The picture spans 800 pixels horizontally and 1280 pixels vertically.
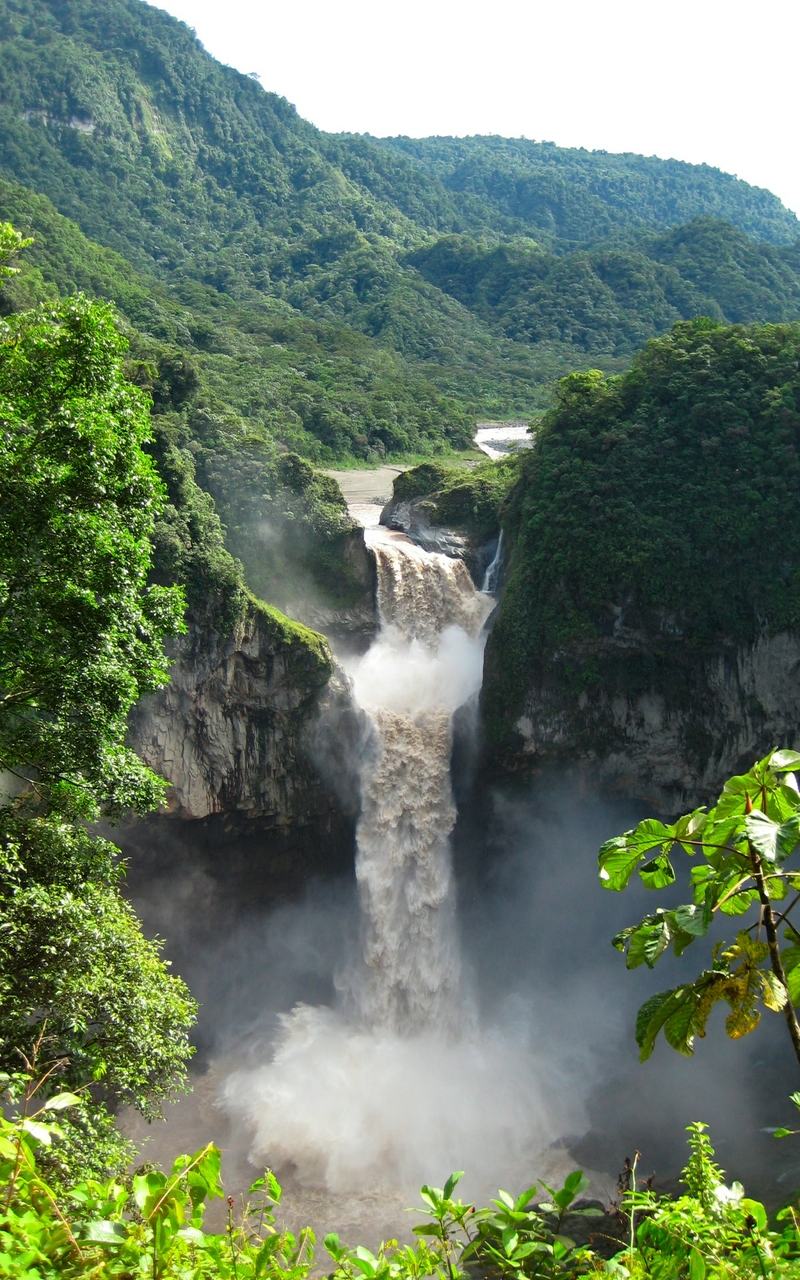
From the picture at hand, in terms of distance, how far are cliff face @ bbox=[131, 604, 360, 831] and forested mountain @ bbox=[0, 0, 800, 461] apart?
56.2ft

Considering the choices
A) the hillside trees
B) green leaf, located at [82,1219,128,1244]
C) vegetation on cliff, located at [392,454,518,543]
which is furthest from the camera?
vegetation on cliff, located at [392,454,518,543]

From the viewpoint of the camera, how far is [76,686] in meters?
10.4

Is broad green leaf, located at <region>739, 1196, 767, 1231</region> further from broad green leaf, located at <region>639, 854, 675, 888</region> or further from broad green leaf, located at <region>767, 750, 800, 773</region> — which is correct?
broad green leaf, located at <region>767, 750, 800, 773</region>

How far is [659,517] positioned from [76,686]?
1803 centimetres

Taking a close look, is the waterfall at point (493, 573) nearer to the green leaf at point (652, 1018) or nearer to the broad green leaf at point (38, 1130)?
the green leaf at point (652, 1018)

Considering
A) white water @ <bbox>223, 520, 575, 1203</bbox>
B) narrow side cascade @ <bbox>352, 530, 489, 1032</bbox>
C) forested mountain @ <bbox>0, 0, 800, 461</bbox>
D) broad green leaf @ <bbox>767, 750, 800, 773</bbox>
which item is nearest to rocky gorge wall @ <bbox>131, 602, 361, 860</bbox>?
narrow side cascade @ <bbox>352, 530, 489, 1032</bbox>

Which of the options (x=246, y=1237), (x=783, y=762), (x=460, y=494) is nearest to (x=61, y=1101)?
(x=246, y=1237)

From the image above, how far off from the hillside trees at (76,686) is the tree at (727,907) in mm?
7571

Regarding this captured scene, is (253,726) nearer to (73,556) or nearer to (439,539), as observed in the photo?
(439,539)

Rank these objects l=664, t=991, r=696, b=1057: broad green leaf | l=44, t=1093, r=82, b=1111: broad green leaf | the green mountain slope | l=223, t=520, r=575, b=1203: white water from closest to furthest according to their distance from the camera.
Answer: l=44, t=1093, r=82, b=1111: broad green leaf < l=664, t=991, r=696, b=1057: broad green leaf < l=223, t=520, r=575, b=1203: white water < the green mountain slope

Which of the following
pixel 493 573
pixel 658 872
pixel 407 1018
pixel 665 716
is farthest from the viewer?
pixel 493 573

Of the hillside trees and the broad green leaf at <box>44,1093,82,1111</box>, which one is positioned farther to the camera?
the hillside trees

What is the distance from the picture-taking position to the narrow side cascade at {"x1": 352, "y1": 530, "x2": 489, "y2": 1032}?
2431 centimetres

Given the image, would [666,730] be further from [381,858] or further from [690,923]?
[690,923]
